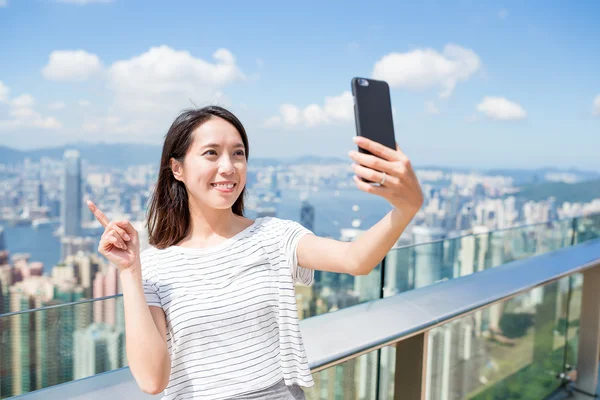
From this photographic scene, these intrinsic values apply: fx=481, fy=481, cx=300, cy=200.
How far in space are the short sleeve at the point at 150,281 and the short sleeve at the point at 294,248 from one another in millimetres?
299

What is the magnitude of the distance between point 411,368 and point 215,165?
1.10 metres

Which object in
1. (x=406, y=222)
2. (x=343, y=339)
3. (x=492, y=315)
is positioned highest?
(x=406, y=222)

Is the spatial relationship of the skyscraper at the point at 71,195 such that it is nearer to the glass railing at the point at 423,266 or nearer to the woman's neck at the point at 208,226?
the glass railing at the point at 423,266

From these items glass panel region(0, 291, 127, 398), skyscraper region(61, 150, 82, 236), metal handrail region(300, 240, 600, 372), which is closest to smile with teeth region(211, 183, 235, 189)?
glass panel region(0, 291, 127, 398)

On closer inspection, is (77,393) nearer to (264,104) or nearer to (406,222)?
(406,222)

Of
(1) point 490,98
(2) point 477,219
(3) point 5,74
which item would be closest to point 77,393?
(2) point 477,219

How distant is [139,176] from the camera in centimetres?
952

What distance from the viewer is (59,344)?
1.15 m

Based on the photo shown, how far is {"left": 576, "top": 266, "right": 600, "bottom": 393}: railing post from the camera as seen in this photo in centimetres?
304

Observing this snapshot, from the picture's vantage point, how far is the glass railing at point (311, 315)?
42.4 inches

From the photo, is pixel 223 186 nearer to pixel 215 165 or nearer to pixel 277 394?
pixel 215 165

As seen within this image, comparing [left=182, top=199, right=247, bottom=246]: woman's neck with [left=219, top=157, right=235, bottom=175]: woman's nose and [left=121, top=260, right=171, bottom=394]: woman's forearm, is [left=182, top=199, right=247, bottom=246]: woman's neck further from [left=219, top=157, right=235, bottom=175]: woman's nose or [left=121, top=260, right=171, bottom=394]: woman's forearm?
[left=121, top=260, right=171, bottom=394]: woman's forearm

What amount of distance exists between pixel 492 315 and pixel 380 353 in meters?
0.92

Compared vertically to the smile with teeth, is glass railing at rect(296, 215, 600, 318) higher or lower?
lower
